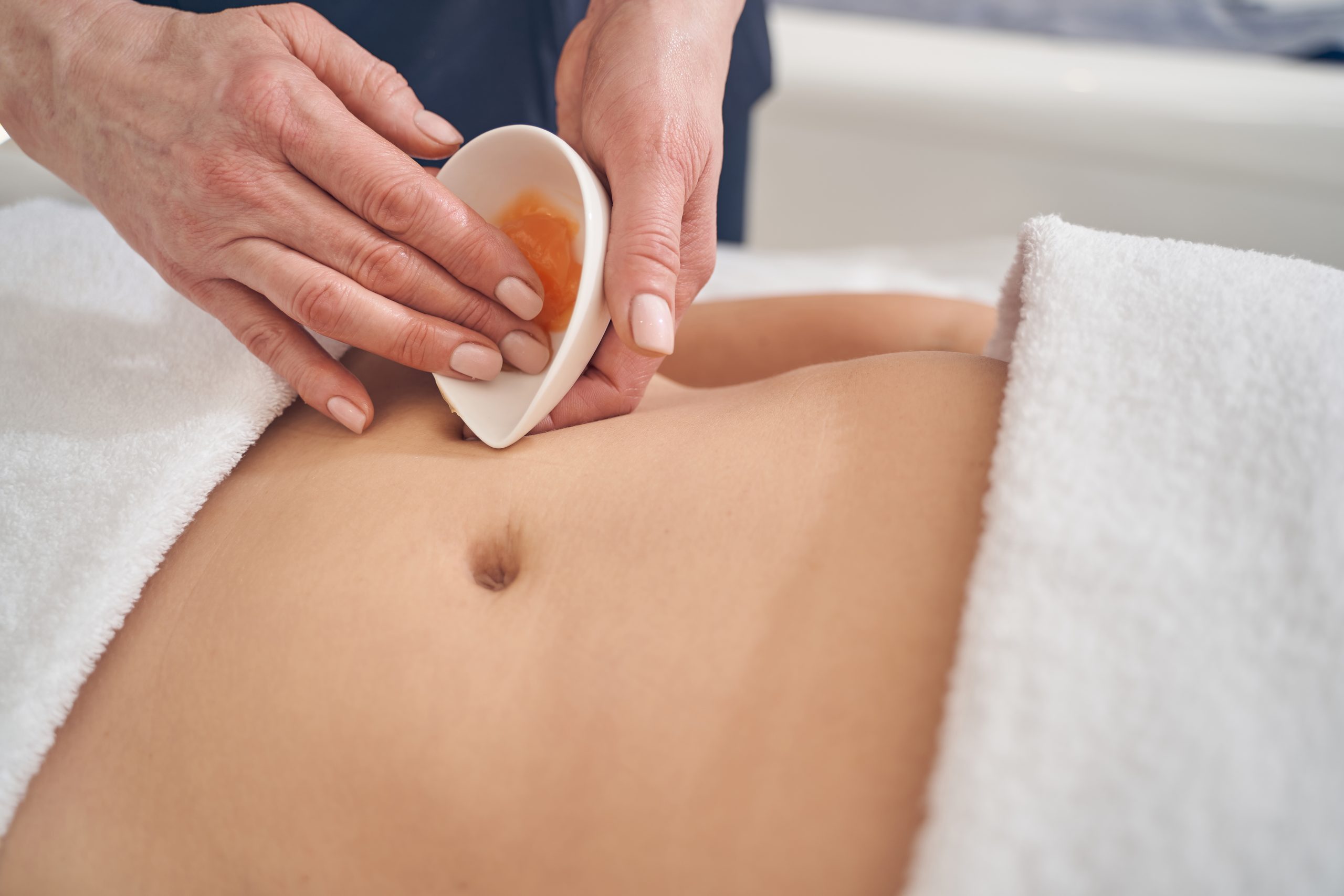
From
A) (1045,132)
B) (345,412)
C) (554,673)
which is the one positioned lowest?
(554,673)

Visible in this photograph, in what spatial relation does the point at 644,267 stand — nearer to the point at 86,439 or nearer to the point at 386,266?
the point at 386,266

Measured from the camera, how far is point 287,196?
22.2 inches

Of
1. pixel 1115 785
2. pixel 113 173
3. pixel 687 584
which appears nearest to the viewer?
pixel 1115 785

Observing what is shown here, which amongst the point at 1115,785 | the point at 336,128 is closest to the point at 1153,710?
the point at 1115,785

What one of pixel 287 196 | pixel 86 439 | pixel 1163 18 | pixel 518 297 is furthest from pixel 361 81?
pixel 1163 18

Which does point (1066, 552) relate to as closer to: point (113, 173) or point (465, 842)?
point (465, 842)

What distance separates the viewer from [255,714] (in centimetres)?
46

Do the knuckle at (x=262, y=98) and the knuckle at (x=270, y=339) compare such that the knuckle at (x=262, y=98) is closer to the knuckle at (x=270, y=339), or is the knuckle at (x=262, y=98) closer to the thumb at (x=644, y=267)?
the knuckle at (x=270, y=339)

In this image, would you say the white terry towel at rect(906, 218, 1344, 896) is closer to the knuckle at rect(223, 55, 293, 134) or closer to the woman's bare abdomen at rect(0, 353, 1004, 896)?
the woman's bare abdomen at rect(0, 353, 1004, 896)

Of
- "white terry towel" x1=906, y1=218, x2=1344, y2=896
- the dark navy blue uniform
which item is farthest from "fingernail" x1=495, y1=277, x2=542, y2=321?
the dark navy blue uniform

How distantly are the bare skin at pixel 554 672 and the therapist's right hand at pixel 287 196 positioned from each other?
0.10 meters

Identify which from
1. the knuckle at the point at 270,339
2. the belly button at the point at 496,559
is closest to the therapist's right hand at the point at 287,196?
the knuckle at the point at 270,339

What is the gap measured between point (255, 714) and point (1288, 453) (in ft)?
1.89

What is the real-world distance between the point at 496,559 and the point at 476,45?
2.35ft
